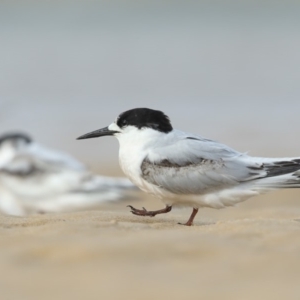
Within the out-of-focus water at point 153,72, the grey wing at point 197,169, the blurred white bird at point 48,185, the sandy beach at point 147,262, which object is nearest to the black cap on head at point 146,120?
the grey wing at point 197,169

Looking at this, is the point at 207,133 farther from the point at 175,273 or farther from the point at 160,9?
the point at 160,9

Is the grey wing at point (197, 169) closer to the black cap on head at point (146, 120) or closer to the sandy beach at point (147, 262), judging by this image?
the black cap on head at point (146, 120)

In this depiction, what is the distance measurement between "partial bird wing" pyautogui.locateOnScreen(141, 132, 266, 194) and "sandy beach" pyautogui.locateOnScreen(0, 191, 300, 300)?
2.25 feet

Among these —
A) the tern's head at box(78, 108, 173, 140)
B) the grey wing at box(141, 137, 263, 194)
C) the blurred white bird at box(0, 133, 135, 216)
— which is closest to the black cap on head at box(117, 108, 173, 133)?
the tern's head at box(78, 108, 173, 140)

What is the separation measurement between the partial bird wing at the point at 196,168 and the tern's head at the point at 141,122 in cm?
21

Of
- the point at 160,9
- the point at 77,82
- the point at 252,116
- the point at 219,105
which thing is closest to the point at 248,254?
the point at 252,116

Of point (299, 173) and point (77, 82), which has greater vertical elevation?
point (77, 82)

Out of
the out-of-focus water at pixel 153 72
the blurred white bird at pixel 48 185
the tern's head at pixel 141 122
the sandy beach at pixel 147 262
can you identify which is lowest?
the sandy beach at pixel 147 262

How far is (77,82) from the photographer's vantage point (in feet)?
63.8

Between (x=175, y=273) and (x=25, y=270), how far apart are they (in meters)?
0.57

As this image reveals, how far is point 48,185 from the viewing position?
8250mm

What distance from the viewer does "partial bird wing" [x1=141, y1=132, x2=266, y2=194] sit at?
15.1ft

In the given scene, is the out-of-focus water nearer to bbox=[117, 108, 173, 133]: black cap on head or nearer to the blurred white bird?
the blurred white bird

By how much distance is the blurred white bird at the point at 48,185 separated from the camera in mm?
8109
